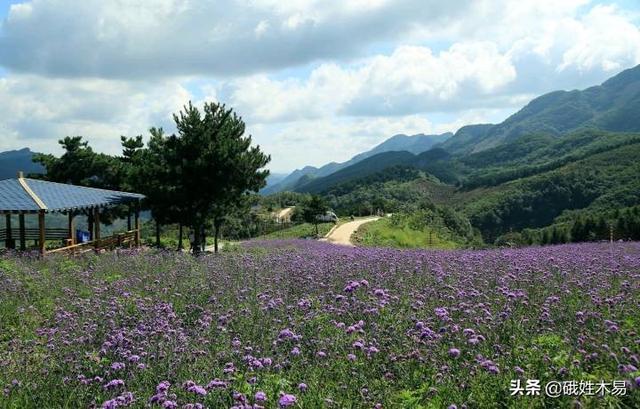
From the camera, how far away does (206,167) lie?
21984 mm

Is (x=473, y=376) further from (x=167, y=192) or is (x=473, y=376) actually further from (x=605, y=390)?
(x=167, y=192)

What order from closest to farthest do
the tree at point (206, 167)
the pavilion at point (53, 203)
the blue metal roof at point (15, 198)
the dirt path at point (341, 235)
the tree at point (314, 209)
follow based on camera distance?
the blue metal roof at point (15, 198)
the pavilion at point (53, 203)
the tree at point (206, 167)
the dirt path at point (341, 235)
the tree at point (314, 209)

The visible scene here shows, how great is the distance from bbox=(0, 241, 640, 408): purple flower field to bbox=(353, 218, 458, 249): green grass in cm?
2919

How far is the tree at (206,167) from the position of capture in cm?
2198

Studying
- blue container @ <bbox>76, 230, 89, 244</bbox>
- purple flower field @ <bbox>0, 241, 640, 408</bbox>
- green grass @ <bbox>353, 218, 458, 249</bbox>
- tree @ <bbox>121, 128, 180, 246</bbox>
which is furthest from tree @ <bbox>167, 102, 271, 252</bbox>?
green grass @ <bbox>353, 218, 458, 249</bbox>

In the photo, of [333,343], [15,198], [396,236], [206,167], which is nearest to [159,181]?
[206,167]

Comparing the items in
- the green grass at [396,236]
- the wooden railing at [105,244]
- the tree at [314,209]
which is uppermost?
the tree at [314,209]

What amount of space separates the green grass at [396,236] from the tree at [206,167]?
617 inches

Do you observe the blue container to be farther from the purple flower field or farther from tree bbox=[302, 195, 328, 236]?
tree bbox=[302, 195, 328, 236]

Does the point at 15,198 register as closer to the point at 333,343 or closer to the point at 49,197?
the point at 49,197

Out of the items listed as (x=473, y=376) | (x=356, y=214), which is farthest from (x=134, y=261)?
(x=356, y=214)

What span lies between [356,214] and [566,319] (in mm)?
68400

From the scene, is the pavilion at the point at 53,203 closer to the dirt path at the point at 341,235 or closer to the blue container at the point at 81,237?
the blue container at the point at 81,237

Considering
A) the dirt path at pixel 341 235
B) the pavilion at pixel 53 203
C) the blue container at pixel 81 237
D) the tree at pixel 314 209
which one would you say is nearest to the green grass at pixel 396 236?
the dirt path at pixel 341 235
